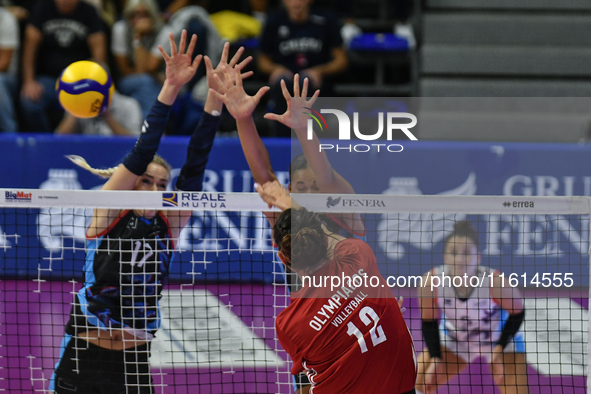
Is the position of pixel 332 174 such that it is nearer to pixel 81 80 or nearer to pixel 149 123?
pixel 149 123

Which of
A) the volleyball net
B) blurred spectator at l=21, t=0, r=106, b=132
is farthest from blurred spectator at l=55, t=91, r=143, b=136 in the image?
the volleyball net

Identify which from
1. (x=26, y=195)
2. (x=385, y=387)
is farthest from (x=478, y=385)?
(x=26, y=195)

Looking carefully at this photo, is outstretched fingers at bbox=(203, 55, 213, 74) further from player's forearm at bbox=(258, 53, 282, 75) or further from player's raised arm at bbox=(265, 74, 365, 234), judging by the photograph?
player's forearm at bbox=(258, 53, 282, 75)

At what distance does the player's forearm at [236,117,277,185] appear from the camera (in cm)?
382

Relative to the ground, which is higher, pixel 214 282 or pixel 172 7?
pixel 172 7

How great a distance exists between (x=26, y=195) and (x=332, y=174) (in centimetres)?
181

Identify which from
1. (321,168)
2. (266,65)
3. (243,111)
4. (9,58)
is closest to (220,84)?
(243,111)

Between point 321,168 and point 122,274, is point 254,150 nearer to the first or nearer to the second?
point 321,168

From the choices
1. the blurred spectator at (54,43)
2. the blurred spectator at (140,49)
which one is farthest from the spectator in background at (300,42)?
the blurred spectator at (54,43)

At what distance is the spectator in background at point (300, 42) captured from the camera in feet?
24.7

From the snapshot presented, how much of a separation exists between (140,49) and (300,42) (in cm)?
182

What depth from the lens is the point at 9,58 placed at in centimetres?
735

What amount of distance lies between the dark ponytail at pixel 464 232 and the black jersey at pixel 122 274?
1949mm

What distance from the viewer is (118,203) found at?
3.82 meters
